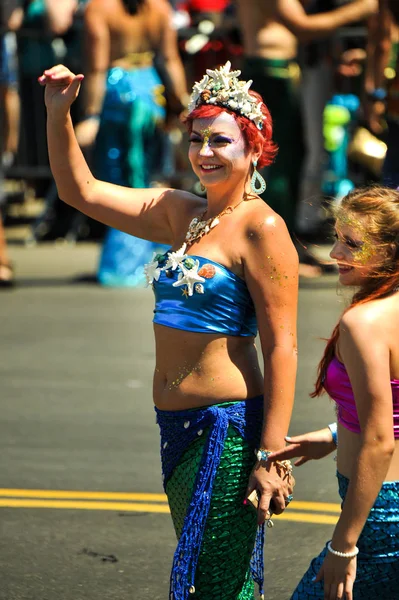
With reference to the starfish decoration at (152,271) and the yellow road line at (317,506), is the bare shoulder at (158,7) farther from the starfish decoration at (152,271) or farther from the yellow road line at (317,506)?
the starfish decoration at (152,271)

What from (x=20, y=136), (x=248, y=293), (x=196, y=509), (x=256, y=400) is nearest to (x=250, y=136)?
(x=248, y=293)

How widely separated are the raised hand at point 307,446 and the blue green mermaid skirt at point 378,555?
0.17 meters

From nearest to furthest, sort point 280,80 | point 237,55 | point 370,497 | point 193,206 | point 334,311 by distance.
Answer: point 370,497
point 193,206
point 334,311
point 280,80
point 237,55

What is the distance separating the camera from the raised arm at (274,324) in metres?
3.49

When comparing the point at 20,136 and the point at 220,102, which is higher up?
the point at 220,102

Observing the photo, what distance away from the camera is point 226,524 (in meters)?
3.58

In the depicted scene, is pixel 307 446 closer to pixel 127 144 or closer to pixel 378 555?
pixel 378 555

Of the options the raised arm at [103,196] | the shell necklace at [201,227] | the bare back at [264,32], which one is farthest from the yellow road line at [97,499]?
the bare back at [264,32]

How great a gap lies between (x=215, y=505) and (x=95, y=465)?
2383 millimetres

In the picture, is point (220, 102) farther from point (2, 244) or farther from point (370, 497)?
point (2, 244)

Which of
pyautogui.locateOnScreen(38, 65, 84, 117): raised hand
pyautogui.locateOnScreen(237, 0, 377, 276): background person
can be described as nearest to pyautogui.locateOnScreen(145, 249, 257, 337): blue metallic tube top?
pyautogui.locateOnScreen(38, 65, 84, 117): raised hand

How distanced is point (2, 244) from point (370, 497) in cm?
742

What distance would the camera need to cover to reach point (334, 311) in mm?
A: 9430

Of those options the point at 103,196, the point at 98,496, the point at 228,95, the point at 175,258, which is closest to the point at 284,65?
the point at 98,496
